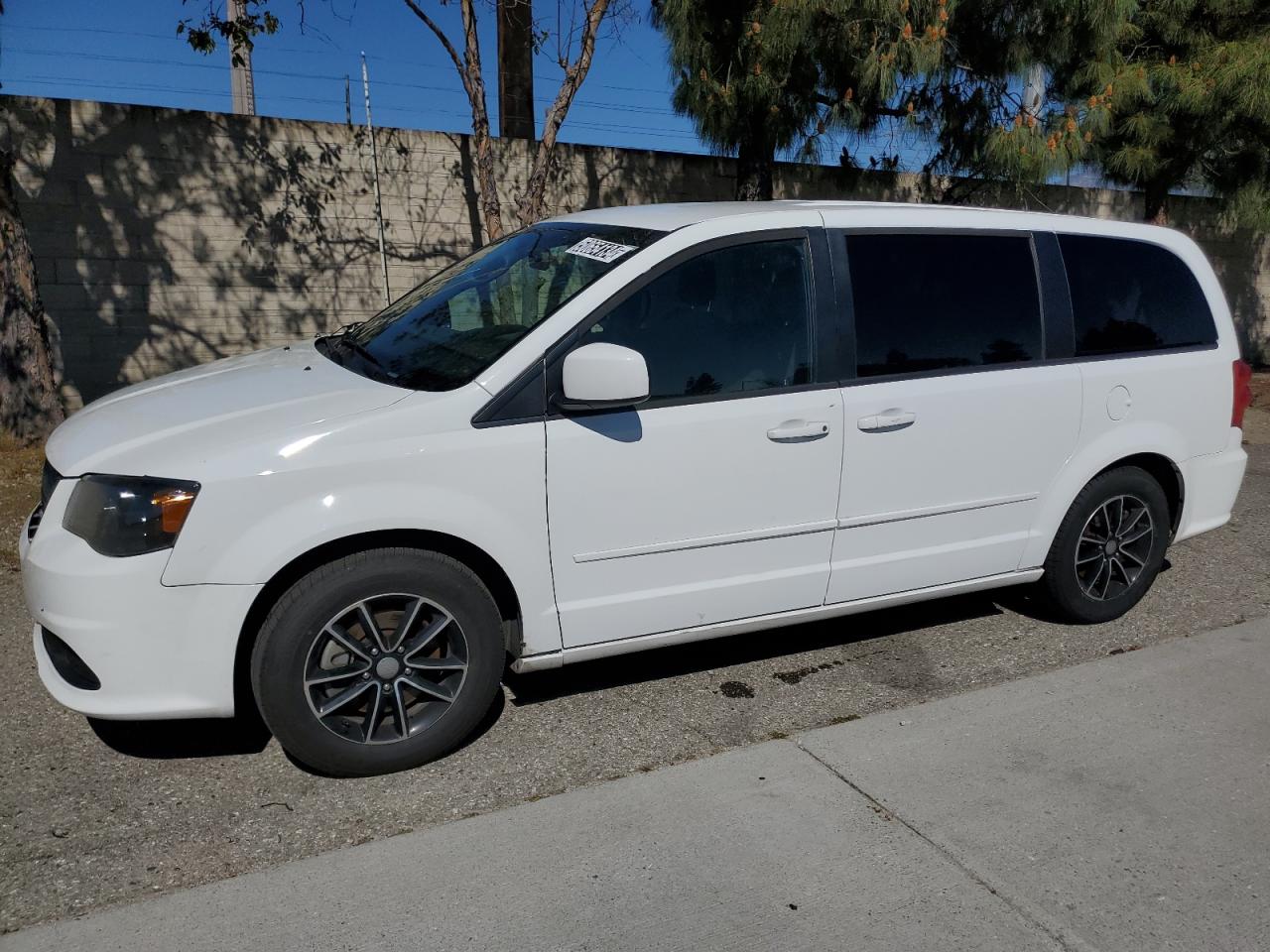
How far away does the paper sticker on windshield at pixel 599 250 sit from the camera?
3787 millimetres

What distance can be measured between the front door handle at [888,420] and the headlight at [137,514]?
2.35 m

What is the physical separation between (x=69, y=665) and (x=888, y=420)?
9.69 feet

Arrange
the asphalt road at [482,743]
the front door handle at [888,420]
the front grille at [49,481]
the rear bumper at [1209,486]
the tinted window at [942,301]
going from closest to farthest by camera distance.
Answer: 1. the asphalt road at [482,743]
2. the front grille at [49,481]
3. the front door handle at [888,420]
4. the tinted window at [942,301]
5. the rear bumper at [1209,486]

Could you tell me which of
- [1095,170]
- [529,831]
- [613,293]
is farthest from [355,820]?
[1095,170]

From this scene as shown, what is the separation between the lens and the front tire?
3242mm

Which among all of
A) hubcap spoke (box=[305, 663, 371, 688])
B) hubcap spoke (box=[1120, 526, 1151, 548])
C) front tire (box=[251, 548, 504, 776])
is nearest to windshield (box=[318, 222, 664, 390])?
front tire (box=[251, 548, 504, 776])

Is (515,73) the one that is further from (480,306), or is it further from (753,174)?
(480,306)

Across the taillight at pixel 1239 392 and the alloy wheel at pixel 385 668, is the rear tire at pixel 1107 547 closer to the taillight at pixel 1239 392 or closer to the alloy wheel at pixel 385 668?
the taillight at pixel 1239 392

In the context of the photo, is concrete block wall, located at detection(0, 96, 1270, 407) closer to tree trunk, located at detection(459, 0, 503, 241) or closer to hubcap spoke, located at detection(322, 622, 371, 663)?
tree trunk, located at detection(459, 0, 503, 241)

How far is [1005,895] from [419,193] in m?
8.57

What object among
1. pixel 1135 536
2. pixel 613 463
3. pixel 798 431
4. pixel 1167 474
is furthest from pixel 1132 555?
pixel 613 463

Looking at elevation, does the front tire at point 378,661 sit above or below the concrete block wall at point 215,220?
below

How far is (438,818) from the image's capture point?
3.25 m

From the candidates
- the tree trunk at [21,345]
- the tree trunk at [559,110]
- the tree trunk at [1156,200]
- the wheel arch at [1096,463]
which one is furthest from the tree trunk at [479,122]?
the tree trunk at [1156,200]
